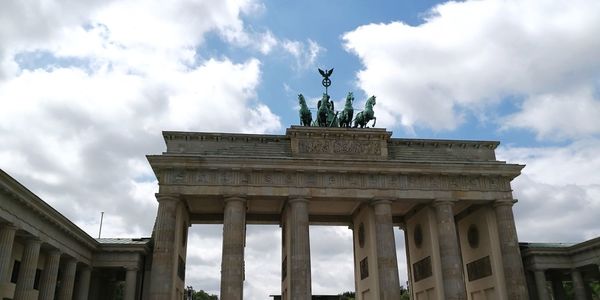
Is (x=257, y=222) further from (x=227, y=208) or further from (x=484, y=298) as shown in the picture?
(x=484, y=298)

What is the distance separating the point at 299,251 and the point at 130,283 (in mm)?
12071

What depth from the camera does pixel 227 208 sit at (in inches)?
1229

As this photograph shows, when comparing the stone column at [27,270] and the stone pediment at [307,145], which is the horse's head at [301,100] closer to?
the stone pediment at [307,145]

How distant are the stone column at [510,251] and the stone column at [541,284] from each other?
10.6 ft

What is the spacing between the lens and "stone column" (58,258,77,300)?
30359 mm

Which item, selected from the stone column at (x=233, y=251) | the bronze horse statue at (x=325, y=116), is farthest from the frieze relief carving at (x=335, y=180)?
the bronze horse statue at (x=325, y=116)

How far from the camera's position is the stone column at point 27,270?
24.5 m

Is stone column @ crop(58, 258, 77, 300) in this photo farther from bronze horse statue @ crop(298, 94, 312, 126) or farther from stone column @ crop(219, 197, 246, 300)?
bronze horse statue @ crop(298, 94, 312, 126)

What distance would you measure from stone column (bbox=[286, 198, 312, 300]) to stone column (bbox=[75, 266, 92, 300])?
46.5 feet

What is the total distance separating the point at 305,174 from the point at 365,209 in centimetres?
567

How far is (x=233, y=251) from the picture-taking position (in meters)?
30.2

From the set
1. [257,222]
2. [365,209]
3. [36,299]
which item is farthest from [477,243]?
[36,299]

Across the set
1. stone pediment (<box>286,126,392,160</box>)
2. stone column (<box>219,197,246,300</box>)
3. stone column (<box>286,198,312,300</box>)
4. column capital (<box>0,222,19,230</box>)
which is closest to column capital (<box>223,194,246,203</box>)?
stone column (<box>219,197,246,300</box>)

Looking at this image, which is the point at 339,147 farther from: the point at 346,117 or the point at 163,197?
the point at 163,197
